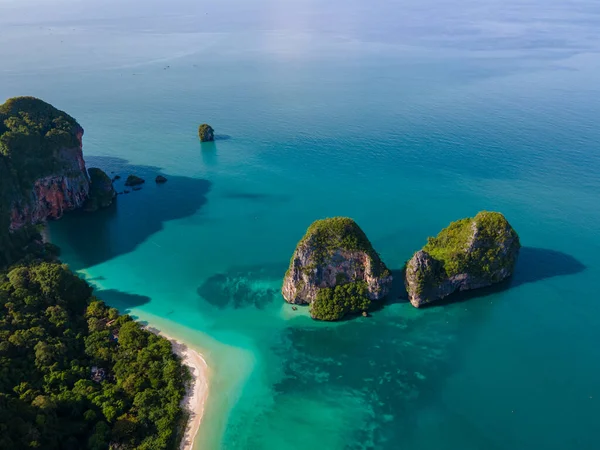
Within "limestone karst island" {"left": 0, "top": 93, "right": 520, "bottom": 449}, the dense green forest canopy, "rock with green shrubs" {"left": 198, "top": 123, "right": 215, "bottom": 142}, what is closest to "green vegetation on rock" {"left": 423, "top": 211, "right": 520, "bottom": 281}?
"limestone karst island" {"left": 0, "top": 93, "right": 520, "bottom": 449}

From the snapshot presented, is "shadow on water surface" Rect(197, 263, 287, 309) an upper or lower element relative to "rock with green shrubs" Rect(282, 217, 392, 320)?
lower

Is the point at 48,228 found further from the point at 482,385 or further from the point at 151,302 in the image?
the point at 482,385

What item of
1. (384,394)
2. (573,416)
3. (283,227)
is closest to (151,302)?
(283,227)

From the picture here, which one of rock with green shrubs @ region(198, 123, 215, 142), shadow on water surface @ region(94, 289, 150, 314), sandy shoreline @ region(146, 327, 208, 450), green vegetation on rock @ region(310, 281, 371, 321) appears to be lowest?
sandy shoreline @ region(146, 327, 208, 450)

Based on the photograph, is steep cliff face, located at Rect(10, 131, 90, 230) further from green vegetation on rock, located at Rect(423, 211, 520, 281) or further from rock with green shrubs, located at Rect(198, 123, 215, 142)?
Result: green vegetation on rock, located at Rect(423, 211, 520, 281)

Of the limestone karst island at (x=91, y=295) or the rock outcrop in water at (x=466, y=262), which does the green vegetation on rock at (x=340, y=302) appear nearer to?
the limestone karst island at (x=91, y=295)

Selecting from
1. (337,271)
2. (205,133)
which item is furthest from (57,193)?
(337,271)

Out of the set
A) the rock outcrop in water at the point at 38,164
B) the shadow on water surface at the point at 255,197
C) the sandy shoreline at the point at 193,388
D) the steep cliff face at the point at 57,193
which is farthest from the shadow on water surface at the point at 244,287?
the steep cliff face at the point at 57,193
